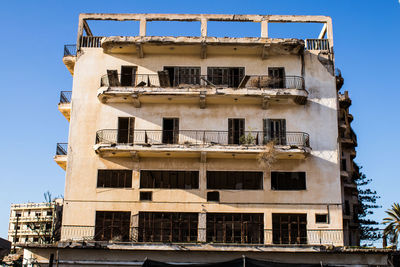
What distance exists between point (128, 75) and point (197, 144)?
22.4 ft

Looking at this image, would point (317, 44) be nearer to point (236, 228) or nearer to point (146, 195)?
point (236, 228)

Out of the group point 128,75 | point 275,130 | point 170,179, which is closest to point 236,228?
point 170,179

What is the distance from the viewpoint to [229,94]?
100 feet

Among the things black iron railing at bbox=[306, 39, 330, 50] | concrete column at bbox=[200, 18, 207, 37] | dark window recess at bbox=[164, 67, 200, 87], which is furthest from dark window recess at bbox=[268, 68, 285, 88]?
concrete column at bbox=[200, 18, 207, 37]

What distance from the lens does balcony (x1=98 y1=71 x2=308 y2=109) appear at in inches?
1201

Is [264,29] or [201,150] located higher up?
[264,29]

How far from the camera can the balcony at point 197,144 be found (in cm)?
2950

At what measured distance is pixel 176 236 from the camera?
96.5 ft

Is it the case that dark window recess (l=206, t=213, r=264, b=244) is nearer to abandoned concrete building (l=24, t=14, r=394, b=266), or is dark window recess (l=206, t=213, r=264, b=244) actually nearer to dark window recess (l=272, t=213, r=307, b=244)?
abandoned concrete building (l=24, t=14, r=394, b=266)

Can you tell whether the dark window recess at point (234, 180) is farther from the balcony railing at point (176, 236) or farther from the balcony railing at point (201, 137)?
the balcony railing at point (176, 236)

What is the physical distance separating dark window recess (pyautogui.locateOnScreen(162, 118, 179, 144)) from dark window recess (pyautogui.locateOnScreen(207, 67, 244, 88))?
3.61 m

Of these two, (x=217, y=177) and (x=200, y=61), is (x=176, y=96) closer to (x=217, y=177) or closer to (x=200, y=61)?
(x=200, y=61)

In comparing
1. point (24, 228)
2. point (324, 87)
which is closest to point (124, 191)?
point (324, 87)

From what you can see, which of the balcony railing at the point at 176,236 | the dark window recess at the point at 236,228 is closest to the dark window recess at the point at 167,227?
the balcony railing at the point at 176,236
